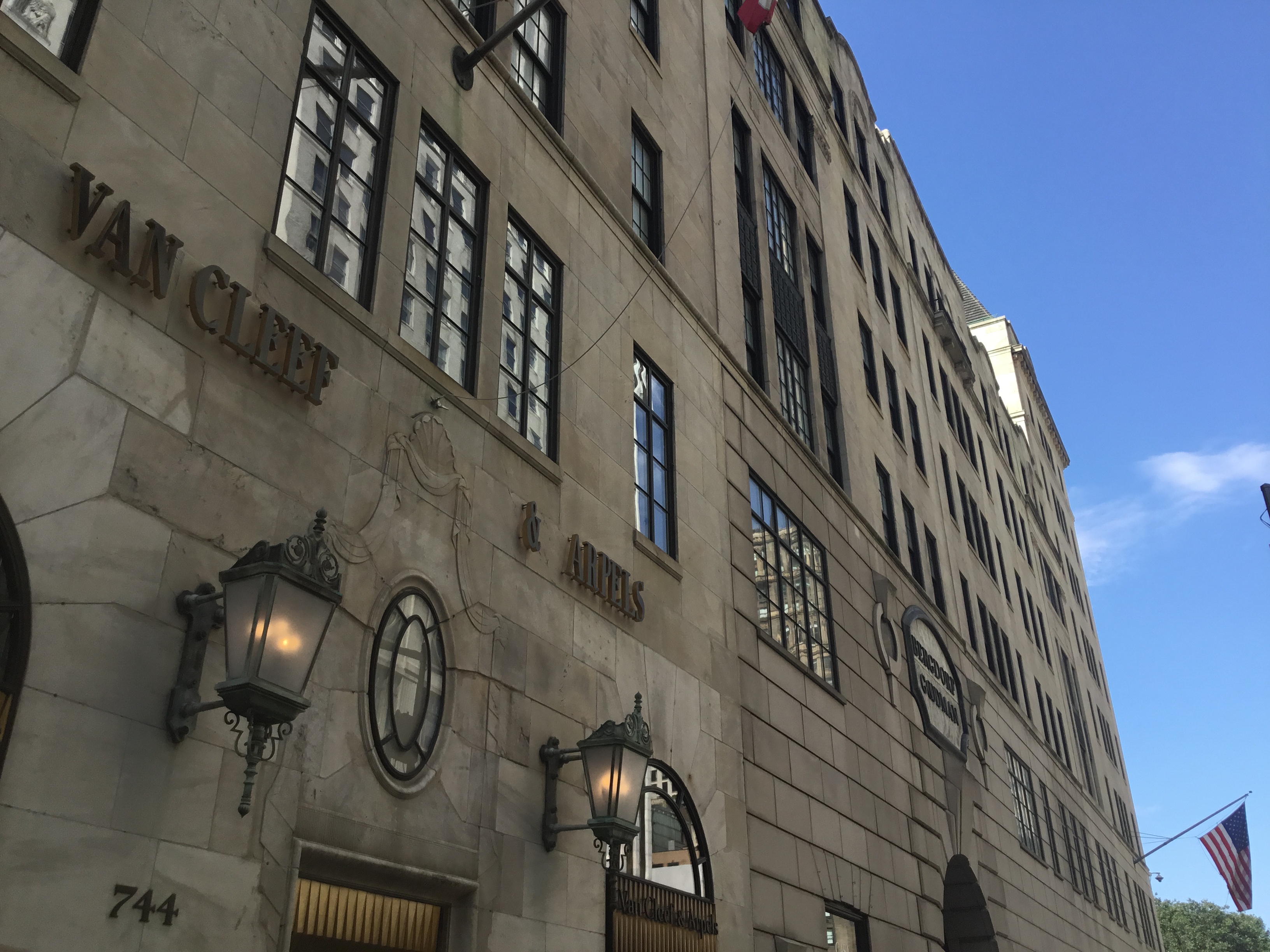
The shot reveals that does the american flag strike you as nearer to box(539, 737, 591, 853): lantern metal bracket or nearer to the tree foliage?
box(539, 737, 591, 853): lantern metal bracket

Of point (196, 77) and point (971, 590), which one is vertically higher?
point (971, 590)

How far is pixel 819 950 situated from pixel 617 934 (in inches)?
213

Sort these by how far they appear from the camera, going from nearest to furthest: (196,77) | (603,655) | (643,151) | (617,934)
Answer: (196,77), (617,934), (603,655), (643,151)

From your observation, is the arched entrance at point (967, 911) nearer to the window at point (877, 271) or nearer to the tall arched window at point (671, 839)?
A: the tall arched window at point (671, 839)

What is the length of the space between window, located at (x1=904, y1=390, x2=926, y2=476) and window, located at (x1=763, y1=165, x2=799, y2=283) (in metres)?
7.25

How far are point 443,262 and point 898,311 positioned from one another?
72.7 feet

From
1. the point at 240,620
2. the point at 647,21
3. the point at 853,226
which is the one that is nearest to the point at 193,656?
the point at 240,620

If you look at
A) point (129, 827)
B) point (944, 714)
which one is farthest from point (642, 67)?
point (944, 714)

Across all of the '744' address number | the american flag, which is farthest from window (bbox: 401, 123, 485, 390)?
the american flag

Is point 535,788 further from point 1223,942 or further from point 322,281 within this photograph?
point 1223,942

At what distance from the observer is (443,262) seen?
32.7ft

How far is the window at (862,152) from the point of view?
29547 millimetres

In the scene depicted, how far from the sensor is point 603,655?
1102cm

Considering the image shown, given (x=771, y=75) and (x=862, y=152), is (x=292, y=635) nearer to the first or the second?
(x=771, y=75)
